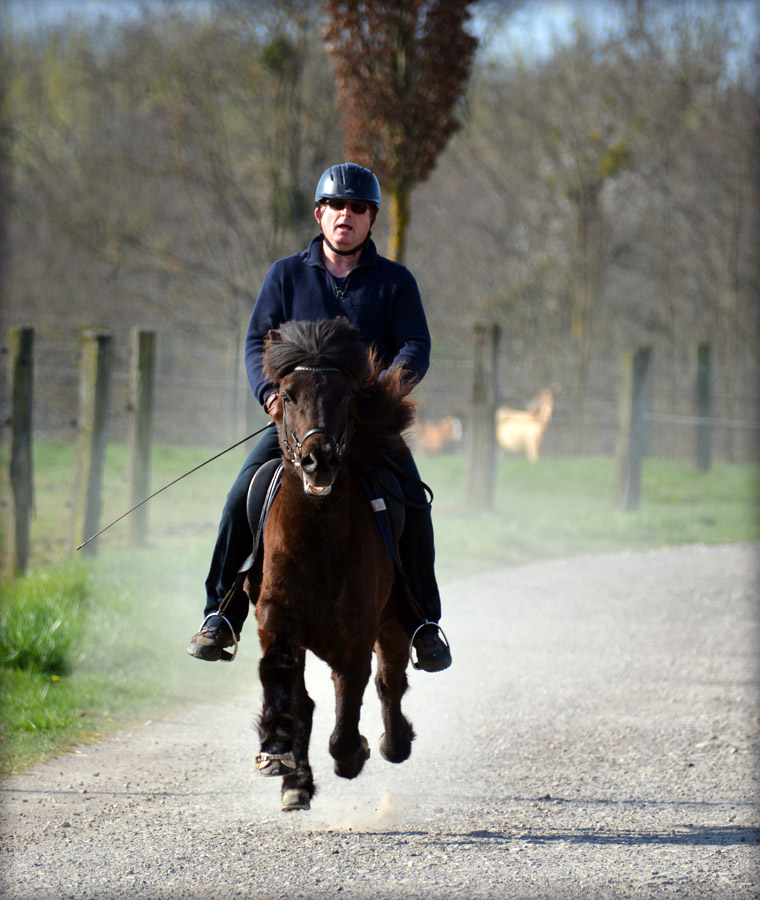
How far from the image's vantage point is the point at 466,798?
4.85m

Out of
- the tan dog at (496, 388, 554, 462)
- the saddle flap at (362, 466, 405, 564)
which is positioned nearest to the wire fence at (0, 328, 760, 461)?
the tan dog at (496, 388, 554, 462)

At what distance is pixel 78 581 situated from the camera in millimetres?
8086

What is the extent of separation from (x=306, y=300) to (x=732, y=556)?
8.70 metres

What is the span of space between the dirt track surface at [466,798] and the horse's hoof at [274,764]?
12.3 inches

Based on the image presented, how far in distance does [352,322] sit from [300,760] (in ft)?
6.52

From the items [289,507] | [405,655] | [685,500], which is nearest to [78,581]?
[405,655]

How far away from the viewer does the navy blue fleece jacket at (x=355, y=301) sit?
4.71 m

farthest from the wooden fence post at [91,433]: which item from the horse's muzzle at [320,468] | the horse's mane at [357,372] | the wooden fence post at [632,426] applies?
the wooden fence post at [632,426]

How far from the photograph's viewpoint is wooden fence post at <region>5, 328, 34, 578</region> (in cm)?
902

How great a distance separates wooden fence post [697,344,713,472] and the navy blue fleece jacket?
14643 mm

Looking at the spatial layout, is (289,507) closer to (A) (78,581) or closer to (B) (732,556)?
(A) (78,581)

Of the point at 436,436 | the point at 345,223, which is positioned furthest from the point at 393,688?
the point at 436,436

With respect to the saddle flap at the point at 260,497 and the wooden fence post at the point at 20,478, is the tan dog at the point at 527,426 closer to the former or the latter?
the wooden fence post at the point at 20,478

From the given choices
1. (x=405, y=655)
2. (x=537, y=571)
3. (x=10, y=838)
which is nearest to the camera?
(x=10, y=838)
